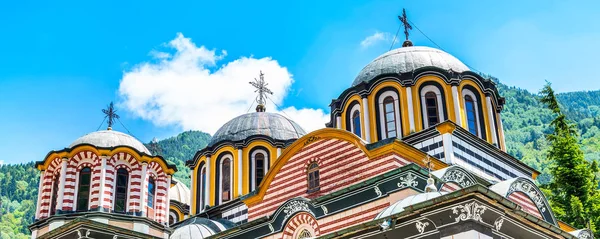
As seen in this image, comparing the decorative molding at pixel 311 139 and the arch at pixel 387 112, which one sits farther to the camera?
the arch at pixel 387 112

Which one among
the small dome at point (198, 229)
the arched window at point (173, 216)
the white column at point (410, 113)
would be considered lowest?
the small dome at point (198, 229)

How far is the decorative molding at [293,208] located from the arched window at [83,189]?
24.6ft

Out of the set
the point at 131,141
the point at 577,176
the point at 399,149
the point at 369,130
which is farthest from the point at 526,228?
the point at 131,141

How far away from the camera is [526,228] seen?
14.0 m

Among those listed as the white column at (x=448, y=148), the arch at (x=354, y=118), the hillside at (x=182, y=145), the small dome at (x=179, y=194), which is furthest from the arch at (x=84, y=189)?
the hillside at (x=182, y=145)

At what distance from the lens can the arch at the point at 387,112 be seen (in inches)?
874

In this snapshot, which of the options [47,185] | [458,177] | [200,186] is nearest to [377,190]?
[458,177]

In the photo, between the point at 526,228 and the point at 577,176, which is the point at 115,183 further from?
the point at 577,176

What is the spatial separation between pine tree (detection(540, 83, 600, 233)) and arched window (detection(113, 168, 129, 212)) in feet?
51.0

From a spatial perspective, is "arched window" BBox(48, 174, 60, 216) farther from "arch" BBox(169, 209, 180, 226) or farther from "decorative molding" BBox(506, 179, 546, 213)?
"decorative molding" BBox(506, 179, 546, 213)

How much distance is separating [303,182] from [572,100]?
172977 mm

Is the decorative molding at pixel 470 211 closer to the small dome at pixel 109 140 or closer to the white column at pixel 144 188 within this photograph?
the white column at pixel 144 188

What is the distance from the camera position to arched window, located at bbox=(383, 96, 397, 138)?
878 inches

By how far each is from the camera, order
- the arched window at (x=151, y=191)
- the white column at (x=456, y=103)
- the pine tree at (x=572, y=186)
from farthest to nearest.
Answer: the pine tree at (x=572, y=186), the arched window at (x=151, y=191), the white column at (x=456, y=103)
